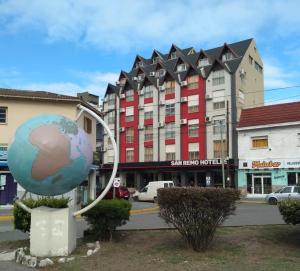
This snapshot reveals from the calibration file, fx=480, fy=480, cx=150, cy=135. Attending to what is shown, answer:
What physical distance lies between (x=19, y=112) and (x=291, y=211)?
23757 millimetres

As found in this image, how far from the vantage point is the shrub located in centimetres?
924

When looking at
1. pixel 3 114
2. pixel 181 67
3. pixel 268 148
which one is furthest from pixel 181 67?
pixel 3 114

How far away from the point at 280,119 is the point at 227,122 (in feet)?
22.7

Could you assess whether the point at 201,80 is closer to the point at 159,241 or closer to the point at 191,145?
the point at 191,145

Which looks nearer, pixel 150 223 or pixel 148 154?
pixel 150 223

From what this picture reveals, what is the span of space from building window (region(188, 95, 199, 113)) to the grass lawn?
43078mm

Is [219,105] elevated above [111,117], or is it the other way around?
[111,117]

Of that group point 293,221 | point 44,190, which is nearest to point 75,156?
point 44,190

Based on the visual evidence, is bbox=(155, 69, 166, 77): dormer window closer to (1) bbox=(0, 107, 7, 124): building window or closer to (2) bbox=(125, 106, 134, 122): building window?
(2) bbox=(125, 106, 134, 122): building window

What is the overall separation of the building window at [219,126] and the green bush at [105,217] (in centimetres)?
4051

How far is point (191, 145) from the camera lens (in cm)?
5516

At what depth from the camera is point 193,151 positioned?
54844mm

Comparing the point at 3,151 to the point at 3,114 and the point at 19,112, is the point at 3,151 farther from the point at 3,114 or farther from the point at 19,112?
the point at 19,112

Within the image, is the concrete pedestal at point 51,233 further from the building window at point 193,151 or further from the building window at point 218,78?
the building window at point 218,78
